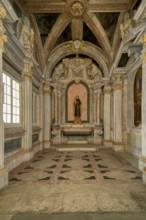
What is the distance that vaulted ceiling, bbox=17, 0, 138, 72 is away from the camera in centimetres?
800

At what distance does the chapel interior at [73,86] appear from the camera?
5.28m

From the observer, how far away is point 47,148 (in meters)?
10.7

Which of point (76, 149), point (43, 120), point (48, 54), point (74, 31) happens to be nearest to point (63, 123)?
point (43, 120)

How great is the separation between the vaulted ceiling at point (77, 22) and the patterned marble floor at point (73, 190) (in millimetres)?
6563

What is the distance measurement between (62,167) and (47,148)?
4722 millimetres

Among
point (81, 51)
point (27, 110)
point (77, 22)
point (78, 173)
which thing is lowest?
point (78, 173)

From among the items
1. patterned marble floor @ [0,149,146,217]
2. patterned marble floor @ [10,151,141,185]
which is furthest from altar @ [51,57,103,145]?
patterned marble floor @ [0,149,146,217]

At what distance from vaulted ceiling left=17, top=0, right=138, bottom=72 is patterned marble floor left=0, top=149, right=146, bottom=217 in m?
6.56

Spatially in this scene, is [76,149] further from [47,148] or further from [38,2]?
[38,2]

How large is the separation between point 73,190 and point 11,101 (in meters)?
3.77

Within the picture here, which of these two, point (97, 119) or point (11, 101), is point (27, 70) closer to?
point (11, 101)

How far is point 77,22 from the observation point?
9.44m

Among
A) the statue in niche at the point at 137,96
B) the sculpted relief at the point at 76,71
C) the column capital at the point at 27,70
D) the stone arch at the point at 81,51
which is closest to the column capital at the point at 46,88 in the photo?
the stone arch at the point at 81,51

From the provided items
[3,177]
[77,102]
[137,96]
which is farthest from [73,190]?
[77,102]
